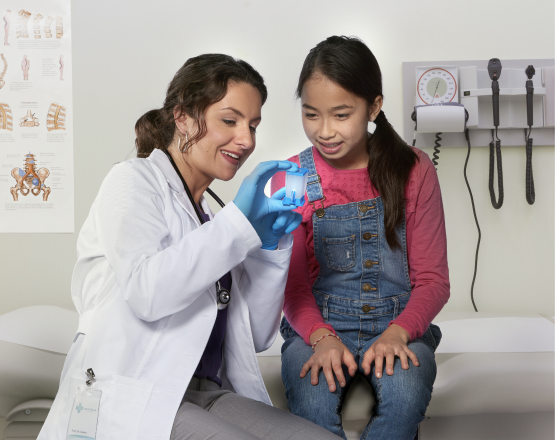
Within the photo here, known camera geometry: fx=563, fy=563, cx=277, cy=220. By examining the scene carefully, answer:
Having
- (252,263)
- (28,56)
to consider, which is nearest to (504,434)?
(252,263)

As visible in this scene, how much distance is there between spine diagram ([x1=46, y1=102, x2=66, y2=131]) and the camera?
2.03 m

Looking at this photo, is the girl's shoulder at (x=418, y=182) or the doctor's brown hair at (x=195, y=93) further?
the girl's shoulder at (x=418, y=182)

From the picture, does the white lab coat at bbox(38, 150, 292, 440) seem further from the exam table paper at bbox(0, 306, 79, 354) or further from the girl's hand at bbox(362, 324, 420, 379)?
the exam table paper at bbox(0, 306, 79, 354)

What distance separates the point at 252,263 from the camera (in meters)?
1.14

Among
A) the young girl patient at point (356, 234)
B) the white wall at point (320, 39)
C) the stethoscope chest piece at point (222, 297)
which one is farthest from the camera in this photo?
the white wall at point (320, 39)

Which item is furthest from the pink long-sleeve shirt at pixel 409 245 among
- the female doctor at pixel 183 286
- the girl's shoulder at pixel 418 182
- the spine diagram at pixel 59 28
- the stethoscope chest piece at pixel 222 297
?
the spine diagram at pixel 59 28

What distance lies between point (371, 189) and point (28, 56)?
55.5 inches

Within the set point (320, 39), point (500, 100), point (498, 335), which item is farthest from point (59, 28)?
point (498, 335)

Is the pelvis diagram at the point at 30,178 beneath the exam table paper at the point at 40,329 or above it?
above

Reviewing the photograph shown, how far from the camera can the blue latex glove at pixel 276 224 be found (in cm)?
107

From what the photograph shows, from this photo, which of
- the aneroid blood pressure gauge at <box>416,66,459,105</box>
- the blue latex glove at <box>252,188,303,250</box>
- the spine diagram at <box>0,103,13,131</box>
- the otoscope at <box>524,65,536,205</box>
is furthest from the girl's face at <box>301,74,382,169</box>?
the spine diagram at <box>0,103,13,131</box>

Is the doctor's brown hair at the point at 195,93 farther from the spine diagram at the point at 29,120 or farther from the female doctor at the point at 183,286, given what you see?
the spine diagram at the point at 29,120

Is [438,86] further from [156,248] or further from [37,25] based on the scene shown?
[37,25]

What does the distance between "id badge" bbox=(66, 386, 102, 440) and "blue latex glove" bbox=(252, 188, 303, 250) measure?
0.41 meters
